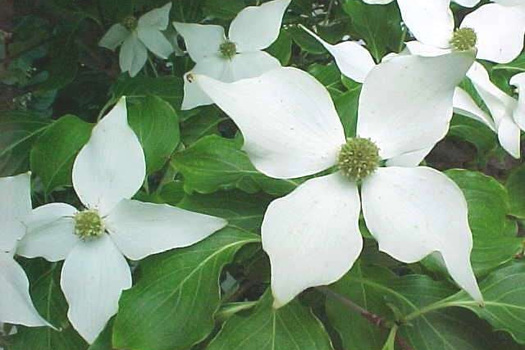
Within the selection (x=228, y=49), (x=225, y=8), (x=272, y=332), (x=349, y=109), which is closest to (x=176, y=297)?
(x=272, y=332)

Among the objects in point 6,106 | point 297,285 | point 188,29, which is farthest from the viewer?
point 6,106

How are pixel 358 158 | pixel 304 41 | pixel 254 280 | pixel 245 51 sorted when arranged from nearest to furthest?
1. pixel 358 158
2. pixel 254 280
3. pixel 245 51
4. pixel 304 41

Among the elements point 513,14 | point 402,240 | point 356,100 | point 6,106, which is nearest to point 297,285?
point 402,240

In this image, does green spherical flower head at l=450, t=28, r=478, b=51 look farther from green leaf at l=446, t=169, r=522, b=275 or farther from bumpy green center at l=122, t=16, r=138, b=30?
bumpy green center at l=122, t=16, r=138, b=30

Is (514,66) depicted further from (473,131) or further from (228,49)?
(228,49)

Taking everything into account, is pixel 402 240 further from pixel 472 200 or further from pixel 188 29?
pixel 188 29

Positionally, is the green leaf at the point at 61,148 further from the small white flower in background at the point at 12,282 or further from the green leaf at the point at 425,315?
the green leaf at the point at 425,315

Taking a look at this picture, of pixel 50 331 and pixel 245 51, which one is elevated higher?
pixel 245 51
